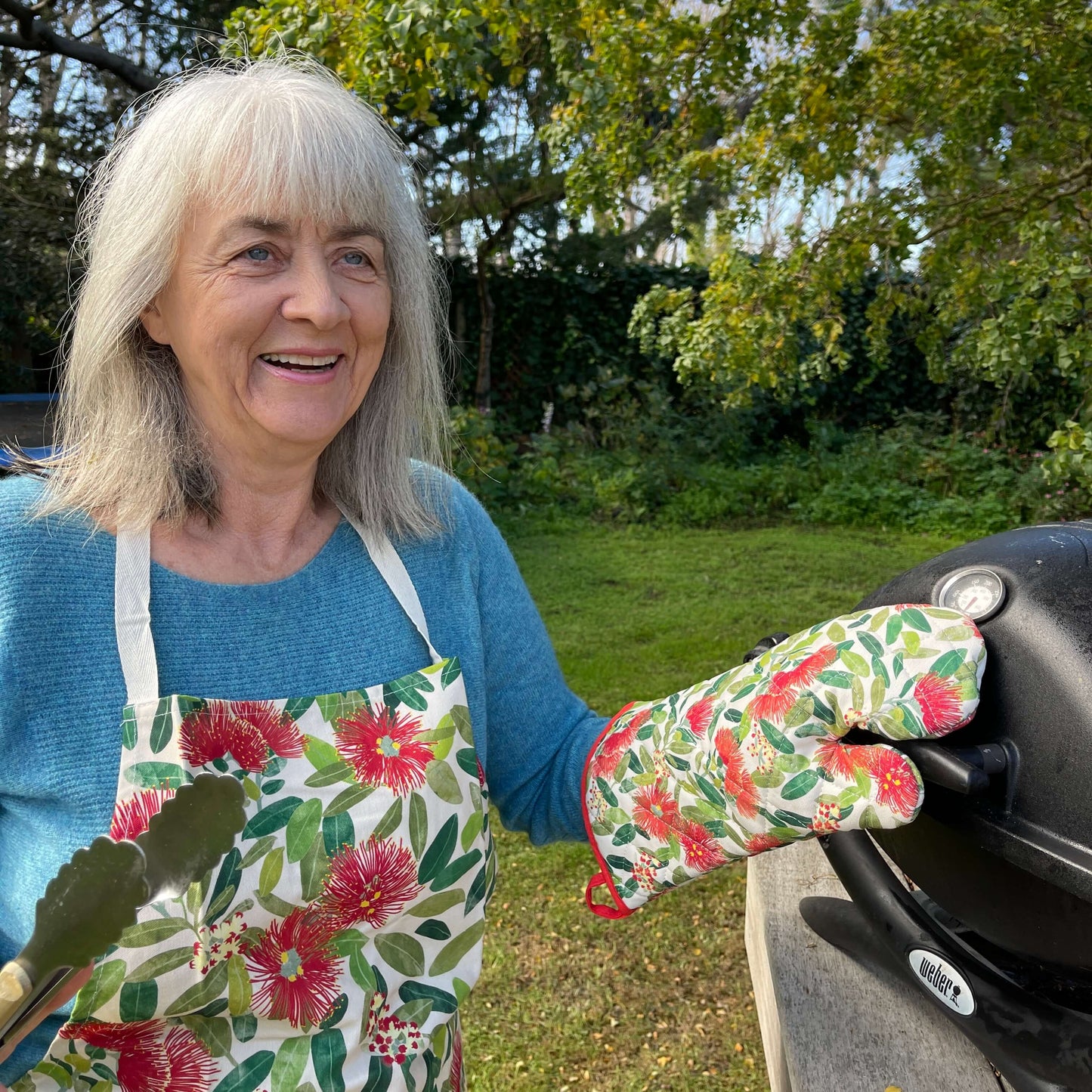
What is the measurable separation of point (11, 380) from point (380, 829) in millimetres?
7783

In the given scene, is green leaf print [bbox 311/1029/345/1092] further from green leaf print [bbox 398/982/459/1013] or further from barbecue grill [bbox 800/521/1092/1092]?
barbecue grill [bbox 800/521/1092/1092]

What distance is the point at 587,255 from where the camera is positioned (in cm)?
927

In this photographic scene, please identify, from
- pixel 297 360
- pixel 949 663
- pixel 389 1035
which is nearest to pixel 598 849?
pixel 389 1035

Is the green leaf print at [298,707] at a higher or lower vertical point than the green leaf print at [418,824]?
higher

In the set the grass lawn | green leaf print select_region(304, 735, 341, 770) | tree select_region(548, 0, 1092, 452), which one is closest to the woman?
green leaf print select_region(304, 735, 341, 770)

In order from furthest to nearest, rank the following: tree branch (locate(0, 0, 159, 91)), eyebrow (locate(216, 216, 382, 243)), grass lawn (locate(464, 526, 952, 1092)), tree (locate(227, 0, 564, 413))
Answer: tree branch (locate(0, 0, 159, 91)) < tree (locate(227, 0, 564, 413)) < grass lawn (locate(464, 526, 952, 1092)) < eyebrow (locate(216, 216, 382, 243))

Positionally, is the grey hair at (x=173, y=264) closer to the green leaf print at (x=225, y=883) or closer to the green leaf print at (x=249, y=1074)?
the green leaf print at (x=225, y=883)

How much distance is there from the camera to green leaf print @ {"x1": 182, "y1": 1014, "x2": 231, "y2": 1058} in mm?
1124

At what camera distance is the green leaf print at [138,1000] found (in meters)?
1.07

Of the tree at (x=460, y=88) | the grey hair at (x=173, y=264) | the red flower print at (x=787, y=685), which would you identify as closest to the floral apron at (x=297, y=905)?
the grey hair at (x=173, y=264)

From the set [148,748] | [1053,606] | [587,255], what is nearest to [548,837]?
[148,748]

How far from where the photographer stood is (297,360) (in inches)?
47.3

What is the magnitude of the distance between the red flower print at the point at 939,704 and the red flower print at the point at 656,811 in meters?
0.34

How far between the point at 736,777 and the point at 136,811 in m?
0.65
